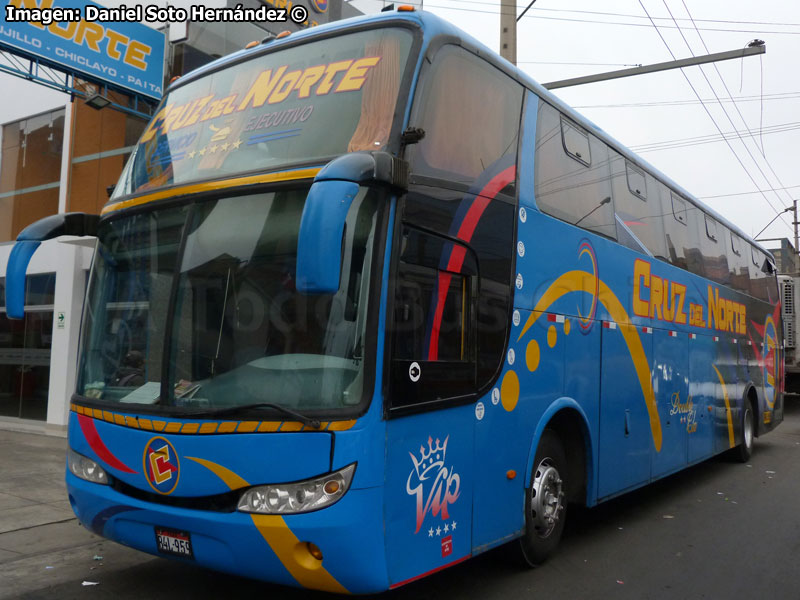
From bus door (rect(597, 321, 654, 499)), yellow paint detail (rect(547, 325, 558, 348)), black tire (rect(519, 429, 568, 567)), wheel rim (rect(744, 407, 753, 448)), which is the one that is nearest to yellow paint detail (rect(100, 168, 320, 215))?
yellow paint detail (rect(547, 325, 558, 348))

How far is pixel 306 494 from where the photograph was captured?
379 cm

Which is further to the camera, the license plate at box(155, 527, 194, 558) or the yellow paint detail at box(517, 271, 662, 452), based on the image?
the yellow paint detail at box(517, 271, 662, 452)

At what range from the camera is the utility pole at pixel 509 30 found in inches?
441

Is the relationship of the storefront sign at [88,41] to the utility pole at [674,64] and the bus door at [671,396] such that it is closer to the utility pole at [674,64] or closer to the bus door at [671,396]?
the utility pole at [674,64]

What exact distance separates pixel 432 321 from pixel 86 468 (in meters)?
2.40

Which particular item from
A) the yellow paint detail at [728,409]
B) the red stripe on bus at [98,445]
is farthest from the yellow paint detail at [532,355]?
the yellow paint detail at [728,409]

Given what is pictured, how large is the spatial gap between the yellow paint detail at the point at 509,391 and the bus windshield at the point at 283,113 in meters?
1.86

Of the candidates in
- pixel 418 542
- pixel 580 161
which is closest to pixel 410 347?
pixel 418 542

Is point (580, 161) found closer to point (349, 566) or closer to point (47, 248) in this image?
point (349, 566)

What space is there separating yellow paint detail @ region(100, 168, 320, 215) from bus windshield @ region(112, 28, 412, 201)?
0.08 meters

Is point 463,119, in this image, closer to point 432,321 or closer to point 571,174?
point 432,321

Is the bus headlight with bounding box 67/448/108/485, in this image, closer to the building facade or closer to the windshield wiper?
the windshield wiper

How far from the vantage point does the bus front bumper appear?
12.2ft

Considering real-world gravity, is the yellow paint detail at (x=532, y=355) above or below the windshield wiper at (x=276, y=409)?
above
